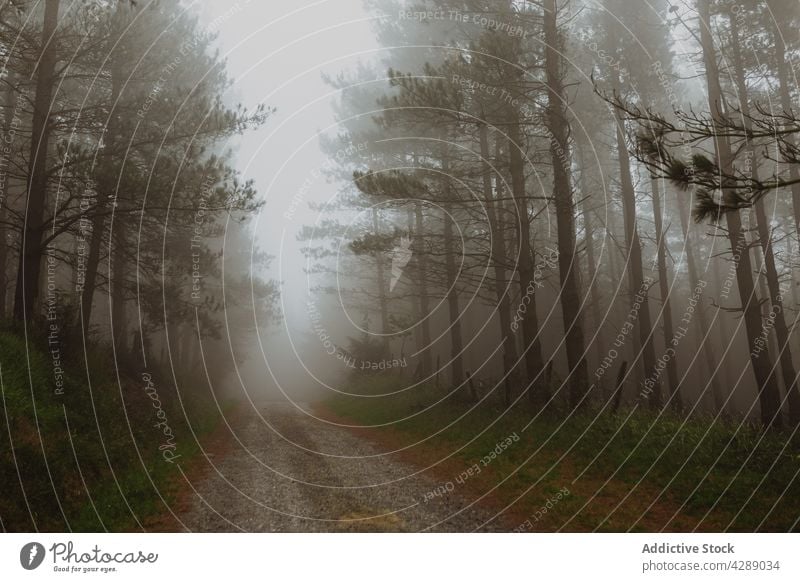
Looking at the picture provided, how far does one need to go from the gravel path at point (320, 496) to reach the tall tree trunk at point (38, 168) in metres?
5.26

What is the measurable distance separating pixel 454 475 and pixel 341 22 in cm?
1008

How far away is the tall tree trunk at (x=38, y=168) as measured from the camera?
373 inches

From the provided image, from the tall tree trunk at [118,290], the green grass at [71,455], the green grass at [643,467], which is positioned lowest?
the green grass at [643,467]

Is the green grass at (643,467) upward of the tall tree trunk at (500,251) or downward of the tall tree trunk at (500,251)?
downward

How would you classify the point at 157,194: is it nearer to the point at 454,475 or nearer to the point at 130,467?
the point at 130,467

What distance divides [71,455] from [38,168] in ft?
19.7

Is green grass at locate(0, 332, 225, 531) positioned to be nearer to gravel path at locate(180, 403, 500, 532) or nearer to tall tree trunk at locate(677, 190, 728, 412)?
gravel path at locate(180, 403, 500, 532)

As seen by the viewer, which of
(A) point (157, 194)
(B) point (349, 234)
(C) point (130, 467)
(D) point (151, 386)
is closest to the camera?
(C) point (130, 467)

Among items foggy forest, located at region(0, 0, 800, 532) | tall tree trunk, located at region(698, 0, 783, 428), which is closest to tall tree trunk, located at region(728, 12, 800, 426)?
foggy forest, located at region(0, 0, 800, 532)

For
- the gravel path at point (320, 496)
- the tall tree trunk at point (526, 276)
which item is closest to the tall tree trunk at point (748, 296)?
the tall tree trunk at point (526, 276)

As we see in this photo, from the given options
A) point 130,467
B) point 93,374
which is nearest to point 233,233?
point 93,374

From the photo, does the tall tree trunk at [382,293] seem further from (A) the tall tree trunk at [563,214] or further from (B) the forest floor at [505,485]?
(B) the forest floor at [505,485]

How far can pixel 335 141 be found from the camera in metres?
23.1

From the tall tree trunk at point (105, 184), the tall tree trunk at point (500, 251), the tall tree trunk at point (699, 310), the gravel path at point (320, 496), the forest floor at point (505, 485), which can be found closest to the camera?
the forest floor at point (505, 485)
